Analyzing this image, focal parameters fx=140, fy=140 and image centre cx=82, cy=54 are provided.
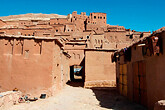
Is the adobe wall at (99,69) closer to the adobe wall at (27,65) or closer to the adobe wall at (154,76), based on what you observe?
the adobe wall at (27,65)

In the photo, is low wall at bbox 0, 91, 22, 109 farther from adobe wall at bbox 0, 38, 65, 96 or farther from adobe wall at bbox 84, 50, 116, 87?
adobe wall at bbox 84, 50, 116, 87

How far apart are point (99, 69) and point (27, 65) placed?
7.34 metres

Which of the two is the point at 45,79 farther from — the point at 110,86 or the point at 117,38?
the point at 117,38

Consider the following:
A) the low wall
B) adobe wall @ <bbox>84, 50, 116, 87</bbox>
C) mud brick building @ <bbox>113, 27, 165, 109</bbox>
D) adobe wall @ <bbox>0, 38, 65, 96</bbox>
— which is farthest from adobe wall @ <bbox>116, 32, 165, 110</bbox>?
adobe wall @ <bbox>84, 50, 116, 87</bbox>

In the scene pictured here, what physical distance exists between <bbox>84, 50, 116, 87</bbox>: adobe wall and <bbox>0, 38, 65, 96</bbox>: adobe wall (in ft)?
17.5

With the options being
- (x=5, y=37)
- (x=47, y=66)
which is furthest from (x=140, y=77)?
(x=5, y=37)

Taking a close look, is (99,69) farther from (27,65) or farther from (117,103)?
(27,65)

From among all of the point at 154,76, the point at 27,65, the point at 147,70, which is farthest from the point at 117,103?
the point at 27,65

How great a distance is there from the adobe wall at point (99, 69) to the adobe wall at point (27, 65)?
532 cm

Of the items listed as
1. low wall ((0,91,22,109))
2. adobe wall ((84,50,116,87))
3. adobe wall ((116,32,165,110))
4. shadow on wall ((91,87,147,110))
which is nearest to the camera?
adobe wall ((116,32,165,110))

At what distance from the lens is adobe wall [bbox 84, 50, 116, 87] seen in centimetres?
1387

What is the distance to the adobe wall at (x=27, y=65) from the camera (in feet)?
29.4

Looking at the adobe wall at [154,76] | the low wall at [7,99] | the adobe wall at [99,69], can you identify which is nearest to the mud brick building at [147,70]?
the adobe wall at [154,76]

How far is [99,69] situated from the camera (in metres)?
14.2
